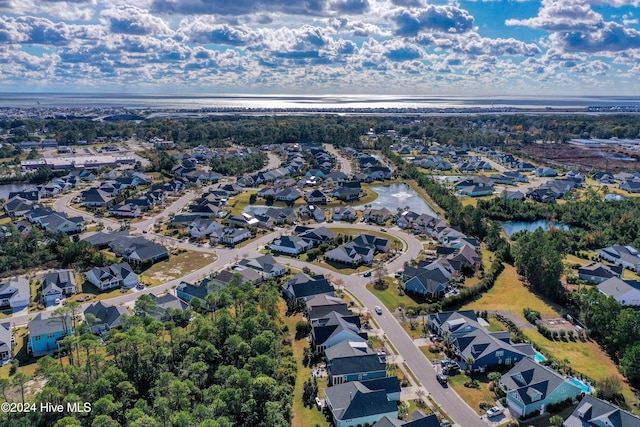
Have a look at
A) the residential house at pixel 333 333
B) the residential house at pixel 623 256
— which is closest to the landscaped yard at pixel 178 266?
the residential house at pixel 333 333

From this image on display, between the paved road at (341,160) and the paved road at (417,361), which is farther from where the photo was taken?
the paved road at (341,160)

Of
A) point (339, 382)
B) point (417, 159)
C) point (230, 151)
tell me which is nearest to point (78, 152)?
point (230, 151)

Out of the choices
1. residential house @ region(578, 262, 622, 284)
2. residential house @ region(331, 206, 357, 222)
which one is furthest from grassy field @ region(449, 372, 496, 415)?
residential house @ region(331, 206, 357, 222)

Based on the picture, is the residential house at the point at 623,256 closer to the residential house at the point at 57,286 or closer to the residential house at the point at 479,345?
the residential house at the point at 479,345

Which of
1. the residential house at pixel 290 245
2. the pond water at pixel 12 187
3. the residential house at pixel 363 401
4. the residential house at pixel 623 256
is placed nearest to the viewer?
the residential house at pixel 363 401

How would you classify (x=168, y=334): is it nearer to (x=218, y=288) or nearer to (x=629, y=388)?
(x=218, y=288)

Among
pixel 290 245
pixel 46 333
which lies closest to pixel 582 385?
pixel 290 245

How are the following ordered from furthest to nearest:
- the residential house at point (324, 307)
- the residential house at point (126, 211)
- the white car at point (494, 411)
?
the residential house at point (126, 211)
the residential house at point (324, 307)
the white car at point (494, 411)
